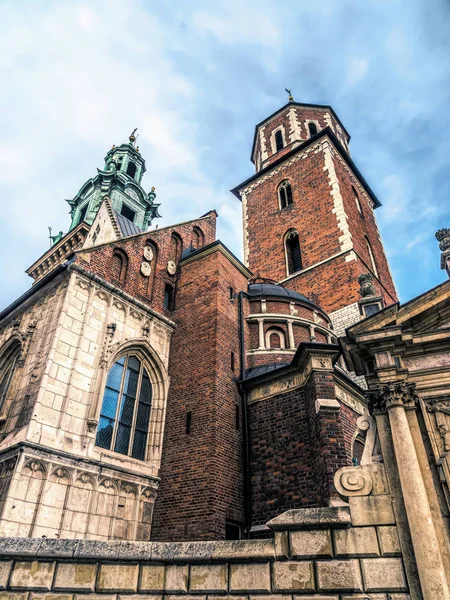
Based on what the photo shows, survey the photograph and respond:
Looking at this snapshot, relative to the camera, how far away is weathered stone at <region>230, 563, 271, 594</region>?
5159 mm

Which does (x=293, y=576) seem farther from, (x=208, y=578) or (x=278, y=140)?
(x=278, y=140)

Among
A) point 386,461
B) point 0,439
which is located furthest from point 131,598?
point 0,439

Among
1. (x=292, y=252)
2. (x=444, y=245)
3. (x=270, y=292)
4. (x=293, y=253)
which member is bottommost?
(x=444, y=245)

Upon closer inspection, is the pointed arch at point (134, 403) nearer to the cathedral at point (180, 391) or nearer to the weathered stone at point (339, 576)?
the cathedral at point (180, 391)

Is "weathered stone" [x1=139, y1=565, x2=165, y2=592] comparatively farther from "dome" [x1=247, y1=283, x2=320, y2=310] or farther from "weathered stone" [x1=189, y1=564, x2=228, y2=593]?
"dome" [x1=247, y1=283, x2=320, y2=310]

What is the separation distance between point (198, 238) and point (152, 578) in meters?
14.8

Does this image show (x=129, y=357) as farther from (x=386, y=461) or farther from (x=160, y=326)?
(x=386, y=461)

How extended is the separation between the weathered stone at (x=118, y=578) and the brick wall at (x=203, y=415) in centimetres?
486

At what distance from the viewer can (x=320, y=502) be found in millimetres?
9664

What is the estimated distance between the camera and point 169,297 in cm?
1543

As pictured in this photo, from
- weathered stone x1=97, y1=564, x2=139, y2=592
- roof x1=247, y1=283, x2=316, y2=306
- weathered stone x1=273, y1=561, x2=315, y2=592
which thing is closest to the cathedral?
roof x1=247, y1=283, x2=316, y2=306

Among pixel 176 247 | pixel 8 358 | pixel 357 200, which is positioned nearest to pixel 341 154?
pixel 357 200

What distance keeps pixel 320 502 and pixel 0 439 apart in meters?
7.66

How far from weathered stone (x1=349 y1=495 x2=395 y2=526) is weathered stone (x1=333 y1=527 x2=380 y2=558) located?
4.0 inches
